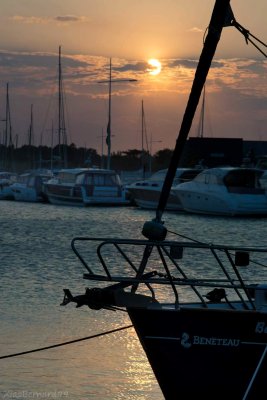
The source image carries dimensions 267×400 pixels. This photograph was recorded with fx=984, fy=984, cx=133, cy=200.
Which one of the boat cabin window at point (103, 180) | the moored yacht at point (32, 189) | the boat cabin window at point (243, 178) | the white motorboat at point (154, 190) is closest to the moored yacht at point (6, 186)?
the moored yacht at point (32, 189)

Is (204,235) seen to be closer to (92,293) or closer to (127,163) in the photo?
(92,293)

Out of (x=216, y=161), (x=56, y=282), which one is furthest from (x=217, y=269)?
(x=216, y=161)

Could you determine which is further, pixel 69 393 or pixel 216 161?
pixel 216 161

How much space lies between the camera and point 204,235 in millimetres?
46156

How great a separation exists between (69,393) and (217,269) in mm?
16306

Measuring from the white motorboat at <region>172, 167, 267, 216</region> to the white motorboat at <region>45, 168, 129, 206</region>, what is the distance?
10915mm

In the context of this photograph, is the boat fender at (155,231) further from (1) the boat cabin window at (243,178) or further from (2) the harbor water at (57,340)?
(1) the boat cabin window at (243,178)

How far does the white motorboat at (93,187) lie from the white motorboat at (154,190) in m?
2.14

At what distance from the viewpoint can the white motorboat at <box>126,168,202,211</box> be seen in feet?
202

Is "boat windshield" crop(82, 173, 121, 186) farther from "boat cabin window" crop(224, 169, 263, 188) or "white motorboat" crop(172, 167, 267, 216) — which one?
"boat cabin window" crop(224, 169, 263, 188)

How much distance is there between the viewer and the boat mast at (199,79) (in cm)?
1234

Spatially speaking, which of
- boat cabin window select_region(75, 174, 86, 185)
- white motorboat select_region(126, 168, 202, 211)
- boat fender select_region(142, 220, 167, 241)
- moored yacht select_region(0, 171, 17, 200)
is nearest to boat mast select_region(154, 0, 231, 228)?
boat fender select_region(142, 220, 167, 241)

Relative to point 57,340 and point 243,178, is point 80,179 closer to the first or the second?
point 243,178

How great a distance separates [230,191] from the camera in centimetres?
5466
